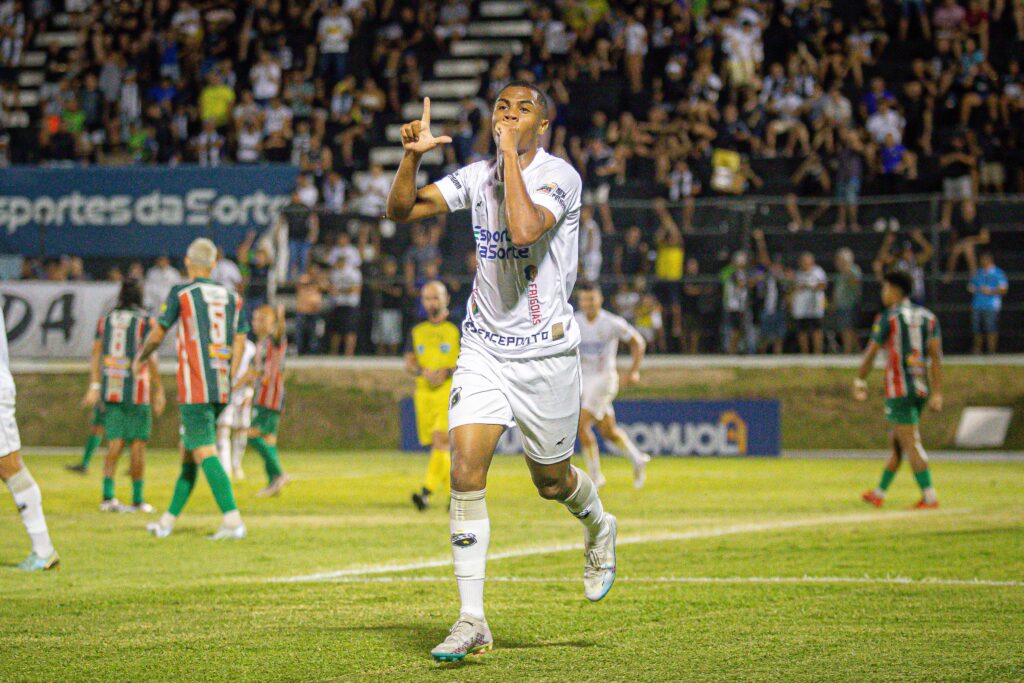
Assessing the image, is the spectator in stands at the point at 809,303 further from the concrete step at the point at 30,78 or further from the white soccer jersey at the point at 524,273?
the concrete step at the point at 30,78

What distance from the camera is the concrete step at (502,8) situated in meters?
29.3

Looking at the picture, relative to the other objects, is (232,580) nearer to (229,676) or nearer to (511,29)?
(229,676)

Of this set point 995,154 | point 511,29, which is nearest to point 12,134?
point 511,29

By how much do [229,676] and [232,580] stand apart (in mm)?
2961

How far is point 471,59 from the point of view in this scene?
94.2 feet

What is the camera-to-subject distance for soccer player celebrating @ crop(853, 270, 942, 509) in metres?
13.1

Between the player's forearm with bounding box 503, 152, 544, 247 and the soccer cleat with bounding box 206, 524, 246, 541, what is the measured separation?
18.6ft

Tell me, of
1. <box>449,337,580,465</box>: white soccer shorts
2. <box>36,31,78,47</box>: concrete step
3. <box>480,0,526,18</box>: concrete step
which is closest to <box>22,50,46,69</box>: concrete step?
<box>36,31,78,47</box>: concrete step

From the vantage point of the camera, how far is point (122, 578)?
8.49 metres

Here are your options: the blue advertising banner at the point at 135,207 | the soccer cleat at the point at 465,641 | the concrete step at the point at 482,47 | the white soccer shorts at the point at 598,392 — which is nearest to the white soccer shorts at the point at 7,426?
the soccer cleat at the point at 465,641

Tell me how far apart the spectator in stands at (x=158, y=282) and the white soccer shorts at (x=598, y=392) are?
7693mm

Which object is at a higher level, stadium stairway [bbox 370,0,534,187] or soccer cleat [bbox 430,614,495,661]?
stadium stairway [bbox 370,0,534,187]

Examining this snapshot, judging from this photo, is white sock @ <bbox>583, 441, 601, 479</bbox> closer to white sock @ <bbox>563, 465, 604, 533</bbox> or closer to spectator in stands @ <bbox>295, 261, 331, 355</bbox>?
spectator in stands @ <bbox>295, 261, 331, 355</bbox>

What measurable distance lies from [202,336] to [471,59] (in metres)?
19.1
